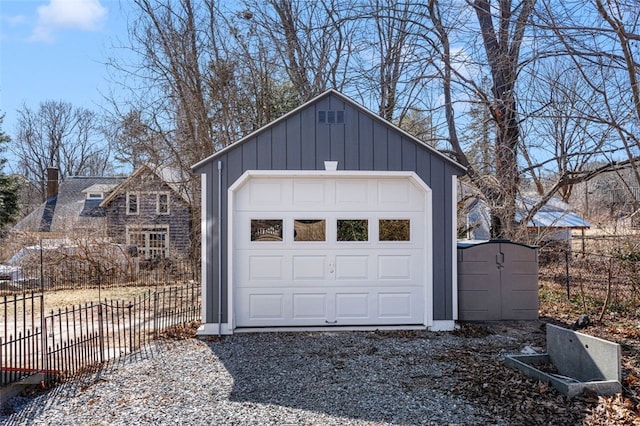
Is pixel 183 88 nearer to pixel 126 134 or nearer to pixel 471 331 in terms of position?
pixel 126 134

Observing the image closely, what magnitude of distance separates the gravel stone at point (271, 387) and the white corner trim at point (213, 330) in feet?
0.91

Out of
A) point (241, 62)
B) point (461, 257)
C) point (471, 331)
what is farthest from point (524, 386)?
point (241, 62)

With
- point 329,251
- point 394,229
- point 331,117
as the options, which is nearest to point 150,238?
point 329,251

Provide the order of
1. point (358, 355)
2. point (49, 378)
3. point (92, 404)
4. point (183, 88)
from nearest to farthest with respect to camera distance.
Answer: point (92, 404) < point (49, 378) < point (358, 355) < point (183, 88)

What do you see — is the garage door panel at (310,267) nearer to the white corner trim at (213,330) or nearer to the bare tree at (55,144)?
the white corner trim at (213,330)

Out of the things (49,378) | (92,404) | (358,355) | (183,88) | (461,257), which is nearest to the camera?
(92,404)

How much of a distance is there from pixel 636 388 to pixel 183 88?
1316 cm

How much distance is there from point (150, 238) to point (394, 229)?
1647 centimetres

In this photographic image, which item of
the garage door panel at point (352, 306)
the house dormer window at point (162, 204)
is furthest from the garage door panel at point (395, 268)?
the house dormer window at point (162, 204)

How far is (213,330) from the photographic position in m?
7.19

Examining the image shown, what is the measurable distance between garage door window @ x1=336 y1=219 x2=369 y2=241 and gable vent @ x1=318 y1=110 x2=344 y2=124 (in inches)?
64.9

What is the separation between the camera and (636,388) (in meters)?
4.47

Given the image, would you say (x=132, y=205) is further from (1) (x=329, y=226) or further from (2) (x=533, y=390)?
(2) (x=533, y=390)

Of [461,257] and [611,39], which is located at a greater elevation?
[611,39]
